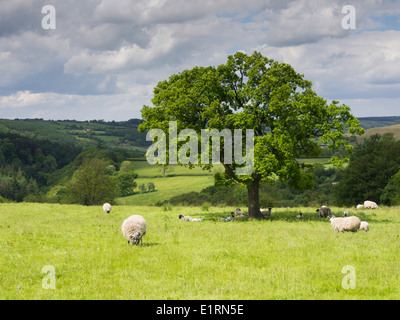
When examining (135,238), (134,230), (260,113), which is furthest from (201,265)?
(260,113)

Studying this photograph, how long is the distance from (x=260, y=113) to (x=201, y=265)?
18.4 metres

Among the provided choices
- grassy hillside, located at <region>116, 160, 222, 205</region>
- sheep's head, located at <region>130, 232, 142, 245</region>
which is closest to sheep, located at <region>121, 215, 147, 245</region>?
sheep's head, located at <region>130, 232, 142, 245</region>

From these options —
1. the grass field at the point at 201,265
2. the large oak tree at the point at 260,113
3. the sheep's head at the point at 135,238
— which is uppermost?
the large oak tree at the point at 260,113

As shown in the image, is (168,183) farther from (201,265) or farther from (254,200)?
(201,265)

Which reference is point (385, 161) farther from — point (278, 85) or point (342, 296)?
point (342, 296)

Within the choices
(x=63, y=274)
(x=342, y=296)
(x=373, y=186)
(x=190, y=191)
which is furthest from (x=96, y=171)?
(x=342, y=296)

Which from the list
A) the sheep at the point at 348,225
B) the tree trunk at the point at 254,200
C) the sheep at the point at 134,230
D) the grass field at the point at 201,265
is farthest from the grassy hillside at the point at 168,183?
the sheep at the point at 134,230

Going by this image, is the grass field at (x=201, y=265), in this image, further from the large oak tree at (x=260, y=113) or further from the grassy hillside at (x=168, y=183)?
the grassy hillside at (x=168, y=183)

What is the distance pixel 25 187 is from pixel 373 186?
142840mm

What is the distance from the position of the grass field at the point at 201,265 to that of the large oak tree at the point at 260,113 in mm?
8477

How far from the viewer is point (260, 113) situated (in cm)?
2978

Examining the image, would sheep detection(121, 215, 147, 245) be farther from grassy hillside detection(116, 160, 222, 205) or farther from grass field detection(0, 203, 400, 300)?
grassy hillside detection(116, 160, 222, 205)

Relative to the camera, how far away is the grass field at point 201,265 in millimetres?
10953

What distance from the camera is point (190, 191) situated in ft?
389
